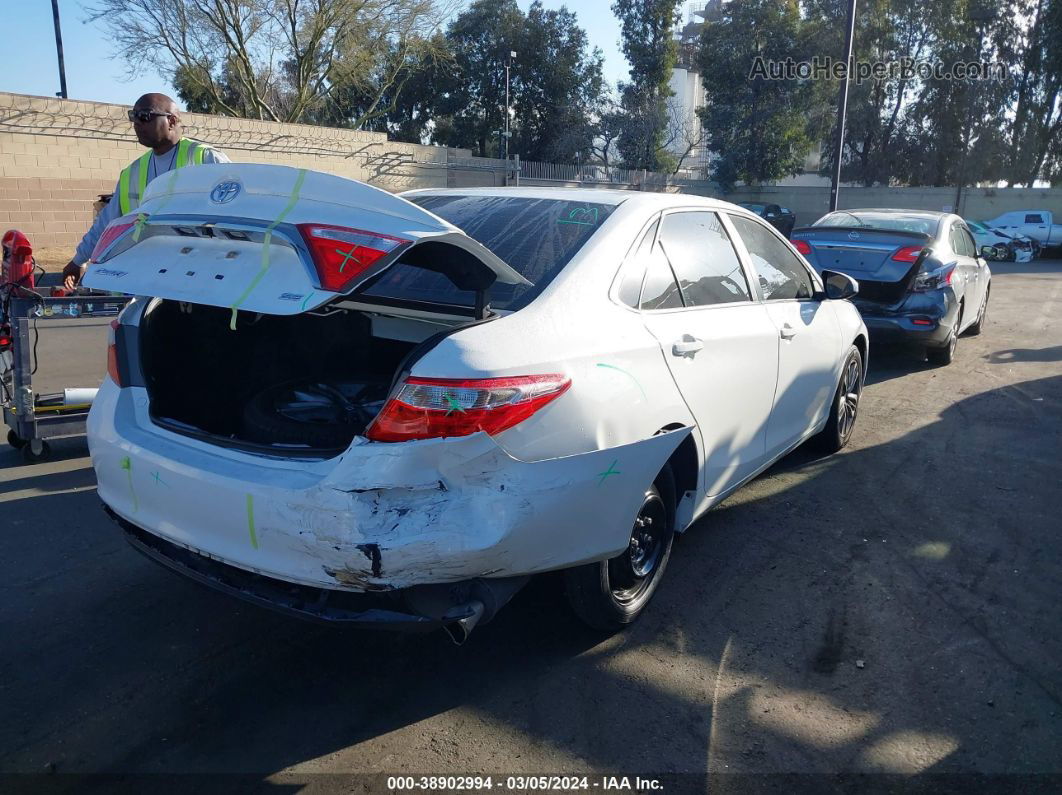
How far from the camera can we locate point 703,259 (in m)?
3.92

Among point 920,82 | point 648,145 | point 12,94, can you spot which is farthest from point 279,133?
point 920,82

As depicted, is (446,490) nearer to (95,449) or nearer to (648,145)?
(95,449)

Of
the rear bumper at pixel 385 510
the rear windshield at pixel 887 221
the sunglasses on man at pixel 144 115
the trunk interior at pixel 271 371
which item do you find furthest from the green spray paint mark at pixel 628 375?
the rear windshield at pixel 887 221

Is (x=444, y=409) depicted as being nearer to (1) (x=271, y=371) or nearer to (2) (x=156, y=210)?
(2) (x=156, y=210)

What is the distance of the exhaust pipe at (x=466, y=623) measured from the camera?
2.60 metres

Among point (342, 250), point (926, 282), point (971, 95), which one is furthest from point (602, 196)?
point (971, 95)

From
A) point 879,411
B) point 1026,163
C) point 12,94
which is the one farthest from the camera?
point 1026,163

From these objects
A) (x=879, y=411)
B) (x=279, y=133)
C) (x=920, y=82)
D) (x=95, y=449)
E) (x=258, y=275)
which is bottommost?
(x=879, y=411)

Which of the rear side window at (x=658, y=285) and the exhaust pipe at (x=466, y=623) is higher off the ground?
the rear side window at (x=658, y=285)

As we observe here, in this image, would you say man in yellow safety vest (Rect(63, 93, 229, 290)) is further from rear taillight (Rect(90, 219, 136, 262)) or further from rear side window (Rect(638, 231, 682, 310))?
rear side window (Rect(638, 231, 682, 310))

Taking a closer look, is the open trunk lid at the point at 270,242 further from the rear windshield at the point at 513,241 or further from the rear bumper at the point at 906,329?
the rear bumper at the point at 906,329

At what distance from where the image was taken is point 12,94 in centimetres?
1900

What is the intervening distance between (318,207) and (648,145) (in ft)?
132

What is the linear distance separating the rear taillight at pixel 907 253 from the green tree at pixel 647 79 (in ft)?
111
